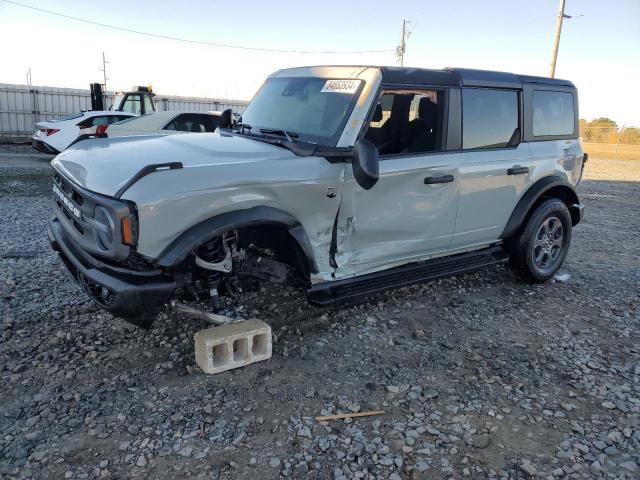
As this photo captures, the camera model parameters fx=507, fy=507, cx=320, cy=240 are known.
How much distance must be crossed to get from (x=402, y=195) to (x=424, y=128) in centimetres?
77

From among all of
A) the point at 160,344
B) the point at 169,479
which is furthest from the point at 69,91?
the point at 169,479

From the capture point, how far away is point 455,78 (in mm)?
4383

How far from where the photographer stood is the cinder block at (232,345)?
130 inches

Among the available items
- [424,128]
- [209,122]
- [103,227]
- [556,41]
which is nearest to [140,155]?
[103,227]

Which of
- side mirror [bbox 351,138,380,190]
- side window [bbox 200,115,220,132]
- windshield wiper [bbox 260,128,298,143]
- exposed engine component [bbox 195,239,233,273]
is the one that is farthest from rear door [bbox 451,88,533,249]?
side window [bbox 200,115,220,132]

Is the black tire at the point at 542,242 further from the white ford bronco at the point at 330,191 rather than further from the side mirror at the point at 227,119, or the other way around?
the side mirror at the point at 227,119

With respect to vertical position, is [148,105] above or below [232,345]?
above

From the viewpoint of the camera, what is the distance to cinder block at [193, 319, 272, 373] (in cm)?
331

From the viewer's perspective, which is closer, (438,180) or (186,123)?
(438,180)

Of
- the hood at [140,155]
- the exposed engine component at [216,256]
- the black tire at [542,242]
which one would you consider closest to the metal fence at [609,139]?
the black tire at [542,242]

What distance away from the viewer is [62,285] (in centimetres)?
464

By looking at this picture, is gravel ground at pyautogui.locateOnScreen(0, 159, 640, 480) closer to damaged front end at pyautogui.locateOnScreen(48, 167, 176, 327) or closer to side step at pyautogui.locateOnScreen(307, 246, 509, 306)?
side step at pyautogui.locateOnScreen(307, 246, 509, 306)

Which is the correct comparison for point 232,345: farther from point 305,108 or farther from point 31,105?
point 31,105

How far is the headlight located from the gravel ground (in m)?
0.91
